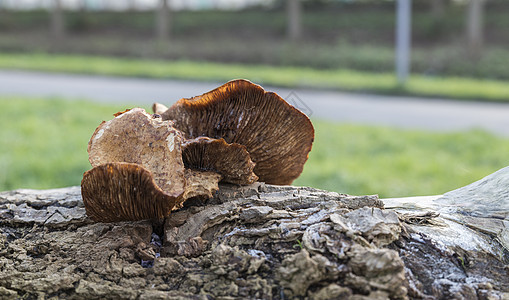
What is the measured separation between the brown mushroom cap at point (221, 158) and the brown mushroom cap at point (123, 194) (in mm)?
199

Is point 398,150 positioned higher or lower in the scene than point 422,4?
lower

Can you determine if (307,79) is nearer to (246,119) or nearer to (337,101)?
(337,101)

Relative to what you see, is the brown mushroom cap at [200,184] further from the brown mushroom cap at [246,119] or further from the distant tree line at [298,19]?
the distant tree line at [298,19]

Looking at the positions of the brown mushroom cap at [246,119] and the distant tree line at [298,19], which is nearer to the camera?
the brown mushroom cap at [246,119]

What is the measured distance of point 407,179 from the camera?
4.57 meters

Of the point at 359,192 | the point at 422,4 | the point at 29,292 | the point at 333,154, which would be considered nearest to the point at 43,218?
the point at 29,292

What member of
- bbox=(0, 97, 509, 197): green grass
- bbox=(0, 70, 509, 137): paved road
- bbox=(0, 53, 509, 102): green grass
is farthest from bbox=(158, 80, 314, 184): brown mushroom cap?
bbox=(0, 53, 509, 102): green grass

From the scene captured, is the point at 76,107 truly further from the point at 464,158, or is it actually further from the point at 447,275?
the point at 447,275

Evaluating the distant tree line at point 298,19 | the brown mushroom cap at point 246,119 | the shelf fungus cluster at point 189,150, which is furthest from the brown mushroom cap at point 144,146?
the distant tree line at point 298,19

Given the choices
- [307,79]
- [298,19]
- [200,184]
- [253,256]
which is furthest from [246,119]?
[298,19]

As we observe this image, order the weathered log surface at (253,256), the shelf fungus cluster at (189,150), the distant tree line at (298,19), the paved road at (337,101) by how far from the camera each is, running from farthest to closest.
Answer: the distant tree line at (298,19)
the paved road at (337,101)
the shelf fungus cluster at (189,150)
the weathered log surface at (253,256)

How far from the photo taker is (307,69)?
48.7 feet

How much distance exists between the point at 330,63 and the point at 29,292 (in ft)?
50.5

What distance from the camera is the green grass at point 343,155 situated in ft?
14.0
